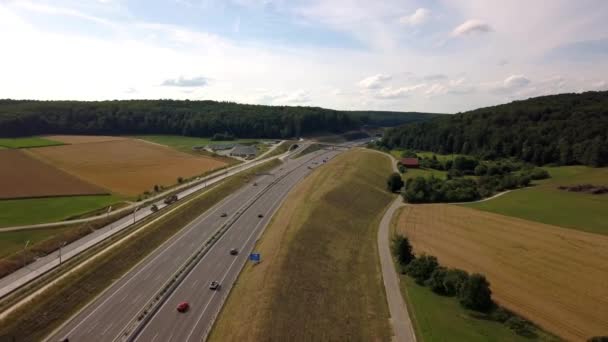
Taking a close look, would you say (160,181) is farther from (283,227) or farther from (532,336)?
(532,336)

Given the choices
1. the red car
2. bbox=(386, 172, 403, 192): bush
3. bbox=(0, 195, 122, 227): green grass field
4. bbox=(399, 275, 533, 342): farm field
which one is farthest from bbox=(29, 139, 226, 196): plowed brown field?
bbox=(399, 275, 533, 342): farm field

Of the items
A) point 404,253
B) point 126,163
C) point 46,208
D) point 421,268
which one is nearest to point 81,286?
point 46,208

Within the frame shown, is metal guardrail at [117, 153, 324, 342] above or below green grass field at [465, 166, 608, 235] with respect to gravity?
below

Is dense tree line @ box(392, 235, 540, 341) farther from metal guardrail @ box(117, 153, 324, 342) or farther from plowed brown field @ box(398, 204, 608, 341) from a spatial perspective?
metal guardrail @ box(117, 153, 324, 342)

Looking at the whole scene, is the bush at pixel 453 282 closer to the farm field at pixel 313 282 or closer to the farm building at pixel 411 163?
the farm field at pixel 313 282

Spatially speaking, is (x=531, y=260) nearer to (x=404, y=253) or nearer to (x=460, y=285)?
(x=460, y=285)
